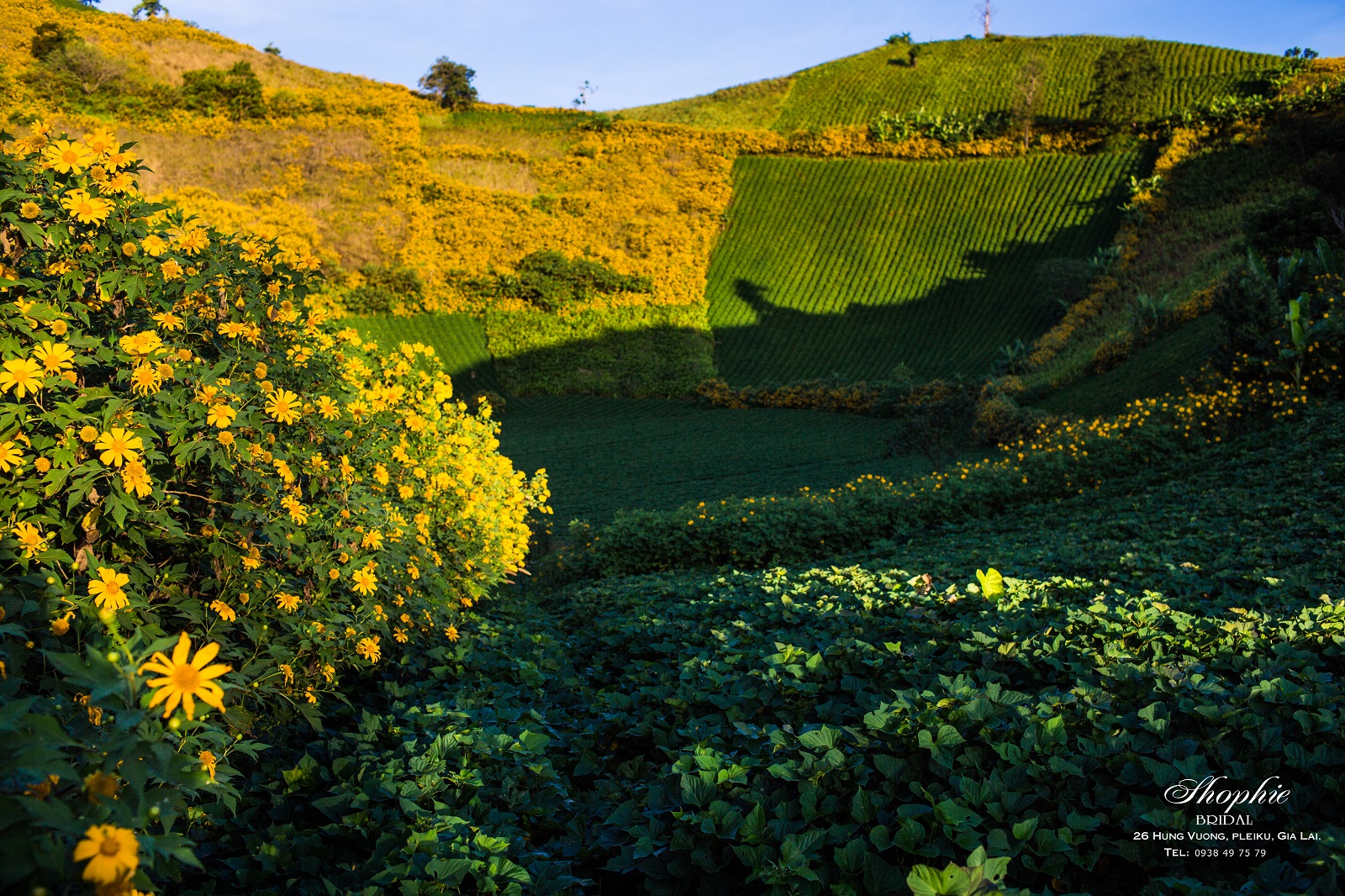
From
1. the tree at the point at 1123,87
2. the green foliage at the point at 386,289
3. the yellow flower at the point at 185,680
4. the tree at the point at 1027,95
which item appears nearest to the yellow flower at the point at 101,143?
the yellow flower at the point at 185,680

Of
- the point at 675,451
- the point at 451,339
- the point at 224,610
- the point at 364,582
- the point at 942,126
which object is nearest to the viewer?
the point at 224,610

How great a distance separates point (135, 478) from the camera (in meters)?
2.45

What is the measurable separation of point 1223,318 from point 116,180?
1603 centimetres

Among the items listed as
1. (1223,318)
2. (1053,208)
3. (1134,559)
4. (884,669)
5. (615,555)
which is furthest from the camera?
(1053,208)

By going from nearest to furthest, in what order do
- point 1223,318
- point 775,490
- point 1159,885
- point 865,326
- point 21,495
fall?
point 1159,885
point 21,495
point 1223,318
point 775,490
point 865,326

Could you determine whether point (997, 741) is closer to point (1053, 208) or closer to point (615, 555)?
point (615, 555)

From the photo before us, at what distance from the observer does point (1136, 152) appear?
33.4 m

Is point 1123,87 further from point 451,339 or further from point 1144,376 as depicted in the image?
point 451,339

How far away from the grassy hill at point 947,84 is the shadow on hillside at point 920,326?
8.98 meters

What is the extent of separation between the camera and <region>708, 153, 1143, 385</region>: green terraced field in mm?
29188

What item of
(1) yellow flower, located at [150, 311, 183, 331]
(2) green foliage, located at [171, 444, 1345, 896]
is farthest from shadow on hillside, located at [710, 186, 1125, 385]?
(1) yellow flower, located at [150, 311, 183, 331]

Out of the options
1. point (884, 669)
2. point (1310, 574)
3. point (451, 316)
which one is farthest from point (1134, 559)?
point (451, 316)

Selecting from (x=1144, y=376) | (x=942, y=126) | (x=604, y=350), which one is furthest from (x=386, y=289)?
(x=1144, y=376)

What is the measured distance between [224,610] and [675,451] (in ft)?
54.1
